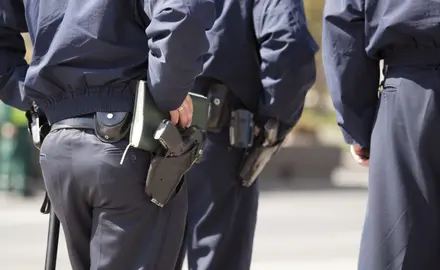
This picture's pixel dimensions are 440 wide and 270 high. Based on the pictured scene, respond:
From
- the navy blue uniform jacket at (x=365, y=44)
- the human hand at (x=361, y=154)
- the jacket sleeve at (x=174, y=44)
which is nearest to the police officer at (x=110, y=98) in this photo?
the jacket sleeve at (x=174, y=44)

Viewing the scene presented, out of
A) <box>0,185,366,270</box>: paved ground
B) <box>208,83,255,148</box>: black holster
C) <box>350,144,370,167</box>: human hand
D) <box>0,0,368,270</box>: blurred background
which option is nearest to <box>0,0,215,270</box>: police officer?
<box>350,144,370,167</box>: human hand

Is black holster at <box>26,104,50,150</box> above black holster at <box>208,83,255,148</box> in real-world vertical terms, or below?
above

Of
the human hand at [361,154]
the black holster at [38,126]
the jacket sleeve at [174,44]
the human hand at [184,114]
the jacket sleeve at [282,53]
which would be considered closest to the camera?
the jacket sleeve at [174,44]

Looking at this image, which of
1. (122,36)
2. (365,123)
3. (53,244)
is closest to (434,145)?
(365,123)

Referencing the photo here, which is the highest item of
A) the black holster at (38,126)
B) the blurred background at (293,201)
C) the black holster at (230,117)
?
the black holster at (38,126)

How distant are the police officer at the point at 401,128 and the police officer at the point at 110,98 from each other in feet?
2.35

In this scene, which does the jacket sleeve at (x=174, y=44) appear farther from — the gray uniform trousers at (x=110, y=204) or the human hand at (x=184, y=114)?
the gray uniform trousers at (x=110, y=204)

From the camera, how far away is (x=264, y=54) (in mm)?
4809

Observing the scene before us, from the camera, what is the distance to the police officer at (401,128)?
12.3 ft

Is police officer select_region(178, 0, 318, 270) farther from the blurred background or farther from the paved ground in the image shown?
the blurred background

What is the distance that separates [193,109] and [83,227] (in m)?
0.56

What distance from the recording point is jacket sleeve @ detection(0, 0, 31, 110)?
13.0ft

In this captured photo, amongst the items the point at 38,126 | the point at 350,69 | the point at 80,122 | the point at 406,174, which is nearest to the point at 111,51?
the point at 80,122

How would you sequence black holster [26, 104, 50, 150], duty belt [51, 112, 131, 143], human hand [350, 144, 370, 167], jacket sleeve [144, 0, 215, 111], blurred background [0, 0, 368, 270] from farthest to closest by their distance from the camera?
blurred background [0, 0, 368, 270] < human hand [350, 144, 370, 167] < black holster [26, 104, 50, 150] < duty belt [51, 112, 131, 143] < jacket sleeve [144, 0, 215, 111]
